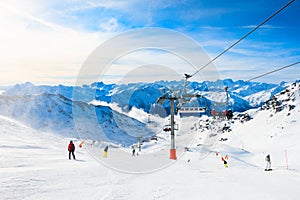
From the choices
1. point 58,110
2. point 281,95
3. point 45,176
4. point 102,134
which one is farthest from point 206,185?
point 281,95

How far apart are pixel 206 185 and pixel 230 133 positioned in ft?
524

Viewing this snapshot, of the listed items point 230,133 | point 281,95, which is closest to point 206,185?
point 230,133

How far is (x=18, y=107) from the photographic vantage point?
132750 millimetres

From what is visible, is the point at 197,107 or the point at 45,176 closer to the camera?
the point at 45,176

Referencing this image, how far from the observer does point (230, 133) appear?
163 meters

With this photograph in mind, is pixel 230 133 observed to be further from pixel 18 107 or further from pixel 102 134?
pixel 18 107

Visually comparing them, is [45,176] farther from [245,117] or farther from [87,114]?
[245,117]

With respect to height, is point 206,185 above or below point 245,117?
below

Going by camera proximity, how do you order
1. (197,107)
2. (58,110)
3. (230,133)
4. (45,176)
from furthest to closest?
(230,133), (58,110), (197,107), (45,176)

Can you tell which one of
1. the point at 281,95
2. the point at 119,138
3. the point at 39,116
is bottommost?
the point at 119,138

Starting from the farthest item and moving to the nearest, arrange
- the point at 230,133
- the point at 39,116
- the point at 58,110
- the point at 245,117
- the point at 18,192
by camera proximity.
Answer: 1. the point at 245,117
2. the point at 230,133
3. the point at 58,110
4. the point at 39,116
5. the point at 18,192

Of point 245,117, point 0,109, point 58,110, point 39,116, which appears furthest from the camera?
point 245,117

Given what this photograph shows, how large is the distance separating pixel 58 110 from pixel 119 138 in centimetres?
3852

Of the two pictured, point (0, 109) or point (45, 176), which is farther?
point (0, 109)
